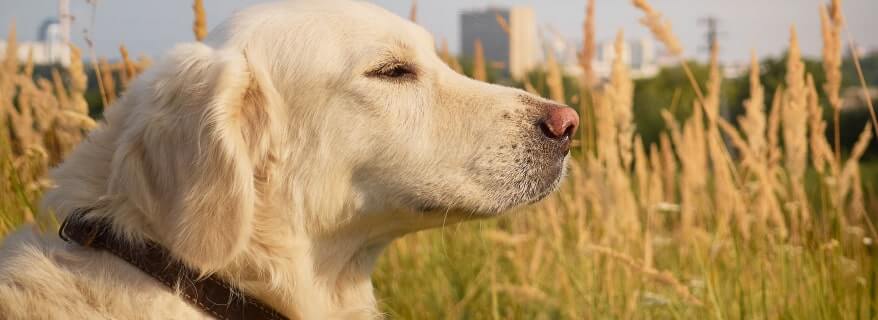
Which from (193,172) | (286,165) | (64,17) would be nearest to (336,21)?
(286,165)

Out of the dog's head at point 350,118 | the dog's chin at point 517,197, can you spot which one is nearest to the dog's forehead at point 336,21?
the dog's head at point 350,118

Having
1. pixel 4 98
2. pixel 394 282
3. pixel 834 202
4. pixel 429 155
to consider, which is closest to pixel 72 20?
pixel 4 98

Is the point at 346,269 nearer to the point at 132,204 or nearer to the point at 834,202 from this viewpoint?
the point at 132,204

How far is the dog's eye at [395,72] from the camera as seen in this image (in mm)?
2400

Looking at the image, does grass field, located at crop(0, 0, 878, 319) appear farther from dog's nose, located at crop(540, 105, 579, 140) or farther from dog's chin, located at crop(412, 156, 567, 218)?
dog's nose, located at crop(540, 105, 579, 140)

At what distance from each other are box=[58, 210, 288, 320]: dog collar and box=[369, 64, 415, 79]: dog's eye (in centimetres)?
70

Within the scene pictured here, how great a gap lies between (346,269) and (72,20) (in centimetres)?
196

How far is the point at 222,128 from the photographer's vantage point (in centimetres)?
205

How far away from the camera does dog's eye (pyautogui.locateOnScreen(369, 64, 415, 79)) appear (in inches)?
94.5

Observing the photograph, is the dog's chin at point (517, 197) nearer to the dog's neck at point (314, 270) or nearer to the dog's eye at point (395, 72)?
the dog's neck at point (314, 270)

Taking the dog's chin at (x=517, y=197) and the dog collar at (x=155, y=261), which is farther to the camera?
the dog's chin at (x=517, y=197)

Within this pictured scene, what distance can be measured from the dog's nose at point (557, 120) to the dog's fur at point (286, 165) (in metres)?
0.03

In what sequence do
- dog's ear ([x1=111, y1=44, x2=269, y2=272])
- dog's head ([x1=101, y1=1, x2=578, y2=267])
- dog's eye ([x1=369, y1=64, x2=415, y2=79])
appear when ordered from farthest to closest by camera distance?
dog's eye ([x1=369, y1=64, x2=415, y2=79]) < dog's head ([x1=101, y1=1, x2=578, y2=267]) < dog's ear ([x1=111, y1=44, x2=269, y2=272])

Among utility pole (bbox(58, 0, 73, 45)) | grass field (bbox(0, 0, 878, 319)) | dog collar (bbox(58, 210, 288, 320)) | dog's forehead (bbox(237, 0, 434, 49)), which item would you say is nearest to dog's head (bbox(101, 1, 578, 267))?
dog's forehead (bbox(237, 0, 434, 49))
